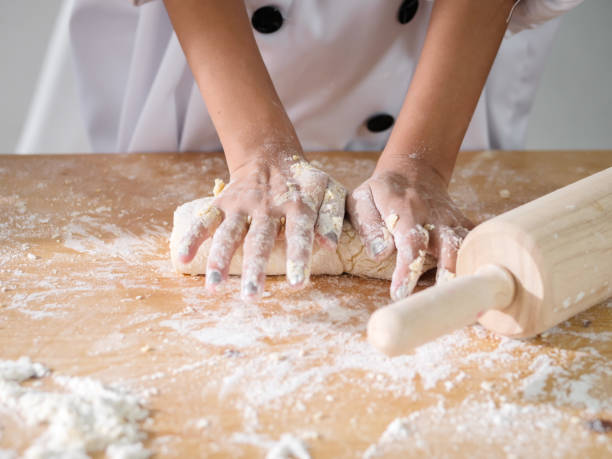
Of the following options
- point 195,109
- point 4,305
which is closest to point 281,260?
point 4,305

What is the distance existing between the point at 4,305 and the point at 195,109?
677mm

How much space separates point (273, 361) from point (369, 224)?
27 cm

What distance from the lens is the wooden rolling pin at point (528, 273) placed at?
643 mm

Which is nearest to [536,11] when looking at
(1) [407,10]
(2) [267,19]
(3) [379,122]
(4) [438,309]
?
(1) [407,10]

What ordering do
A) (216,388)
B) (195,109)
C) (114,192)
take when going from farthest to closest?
1. (195,109)
2. (114,192)
3. (216,388)

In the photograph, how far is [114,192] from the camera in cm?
121

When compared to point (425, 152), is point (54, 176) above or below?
below

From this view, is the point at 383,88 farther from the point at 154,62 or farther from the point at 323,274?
the point at 323,274

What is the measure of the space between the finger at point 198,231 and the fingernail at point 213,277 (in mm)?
41

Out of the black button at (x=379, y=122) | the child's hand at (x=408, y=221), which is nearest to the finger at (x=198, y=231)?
the child's hand at (x=408, y=221)

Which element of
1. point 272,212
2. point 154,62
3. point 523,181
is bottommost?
point 523,181

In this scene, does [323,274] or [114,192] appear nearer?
[323,274]

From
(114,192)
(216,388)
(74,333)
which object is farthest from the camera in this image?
(114,192)

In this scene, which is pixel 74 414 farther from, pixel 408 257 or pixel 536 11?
pixel 536 11
